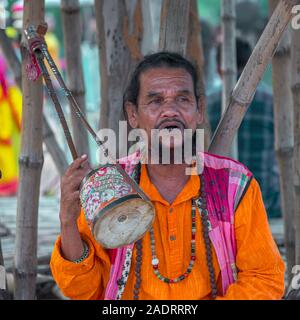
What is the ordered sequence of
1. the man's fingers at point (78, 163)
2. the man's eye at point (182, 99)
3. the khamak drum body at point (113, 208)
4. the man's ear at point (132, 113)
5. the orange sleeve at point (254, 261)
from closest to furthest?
the khamak drum body at point (113, 208), the man's fingers at point (78, 163), the orange sleeve at point (254, 261), the man's eye at point (182, 99), the man's ear at point (132, 113)

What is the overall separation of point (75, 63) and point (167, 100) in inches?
41.8

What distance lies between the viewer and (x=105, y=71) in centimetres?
271

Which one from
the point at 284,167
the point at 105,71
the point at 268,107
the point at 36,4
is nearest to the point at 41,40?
the point at 36,4

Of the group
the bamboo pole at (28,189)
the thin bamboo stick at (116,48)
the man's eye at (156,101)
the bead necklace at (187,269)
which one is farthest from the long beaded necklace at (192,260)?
the thin bamboo stick at (116,48)

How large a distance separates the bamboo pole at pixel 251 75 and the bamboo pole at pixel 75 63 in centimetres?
83

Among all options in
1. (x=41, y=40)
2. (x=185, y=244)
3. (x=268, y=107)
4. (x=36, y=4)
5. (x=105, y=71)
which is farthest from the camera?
(x=268, y=107)

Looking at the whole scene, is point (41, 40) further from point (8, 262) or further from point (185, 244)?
point (8, 262)

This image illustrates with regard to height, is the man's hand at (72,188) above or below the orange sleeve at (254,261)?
above

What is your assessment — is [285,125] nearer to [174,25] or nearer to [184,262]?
[174,25]

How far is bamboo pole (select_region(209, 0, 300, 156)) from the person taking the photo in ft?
6.81

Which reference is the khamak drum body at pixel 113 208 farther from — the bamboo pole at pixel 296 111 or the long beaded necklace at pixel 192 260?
the bamboo pole at pixel 296 111

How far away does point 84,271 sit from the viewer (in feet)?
6.31

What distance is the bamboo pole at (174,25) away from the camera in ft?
7.20
